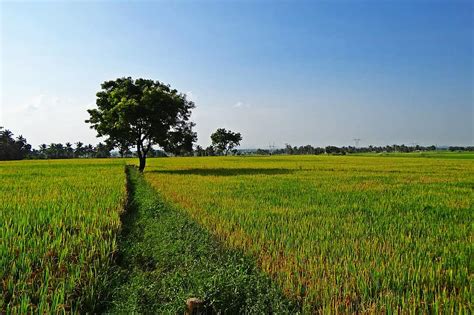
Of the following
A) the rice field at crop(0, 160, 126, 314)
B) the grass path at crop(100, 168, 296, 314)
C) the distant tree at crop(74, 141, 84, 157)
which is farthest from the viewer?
the distant tree at crop(74, 141, 84, 157)

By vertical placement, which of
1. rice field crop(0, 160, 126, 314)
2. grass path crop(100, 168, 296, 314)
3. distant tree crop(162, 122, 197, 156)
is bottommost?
grass path crop(100, 168, 296, 314)

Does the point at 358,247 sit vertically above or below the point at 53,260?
below

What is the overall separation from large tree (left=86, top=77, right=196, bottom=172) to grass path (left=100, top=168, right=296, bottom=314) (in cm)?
2243

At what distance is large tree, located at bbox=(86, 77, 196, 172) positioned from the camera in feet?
94.1

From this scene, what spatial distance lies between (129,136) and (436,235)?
27.8 metres

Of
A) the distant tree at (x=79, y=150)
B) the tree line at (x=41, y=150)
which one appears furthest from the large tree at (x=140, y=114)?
the distant tree at (x=79, y=150)

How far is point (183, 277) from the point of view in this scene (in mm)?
4715

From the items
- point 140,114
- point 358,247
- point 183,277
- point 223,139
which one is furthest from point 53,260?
point 223,139

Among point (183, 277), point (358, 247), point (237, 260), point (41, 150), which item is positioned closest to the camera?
point (183, 277)

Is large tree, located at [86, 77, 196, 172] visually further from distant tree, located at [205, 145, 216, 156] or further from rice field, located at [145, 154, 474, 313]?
distant tree, located at [205, 145, 216, 156]

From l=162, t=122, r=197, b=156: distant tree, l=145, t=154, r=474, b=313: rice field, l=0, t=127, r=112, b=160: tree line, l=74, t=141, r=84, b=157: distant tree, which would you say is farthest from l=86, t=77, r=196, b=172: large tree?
l=74, t=141, r=84, b=157: distant tree

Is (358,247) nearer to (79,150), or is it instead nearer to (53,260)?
(53,260)

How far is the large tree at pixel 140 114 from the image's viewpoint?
94.1 feet

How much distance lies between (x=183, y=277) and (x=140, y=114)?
26416 mm
